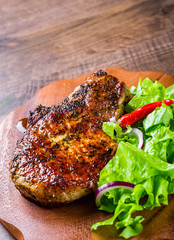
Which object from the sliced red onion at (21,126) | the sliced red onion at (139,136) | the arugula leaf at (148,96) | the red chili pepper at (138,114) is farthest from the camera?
the sliced red onion at (21,126)

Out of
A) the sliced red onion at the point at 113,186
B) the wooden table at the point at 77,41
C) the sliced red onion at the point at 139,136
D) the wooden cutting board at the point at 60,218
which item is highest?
the wooden table at the point at 77,41

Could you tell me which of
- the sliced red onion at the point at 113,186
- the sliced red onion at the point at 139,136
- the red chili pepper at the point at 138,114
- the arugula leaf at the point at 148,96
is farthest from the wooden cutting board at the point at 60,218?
the arugula leaf at the point at 148,96

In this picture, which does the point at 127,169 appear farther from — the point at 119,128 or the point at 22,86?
the point at 22,86

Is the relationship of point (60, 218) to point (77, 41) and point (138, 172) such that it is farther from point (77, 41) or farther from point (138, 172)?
point (77, 41)

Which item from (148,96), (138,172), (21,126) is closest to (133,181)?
(138,172)

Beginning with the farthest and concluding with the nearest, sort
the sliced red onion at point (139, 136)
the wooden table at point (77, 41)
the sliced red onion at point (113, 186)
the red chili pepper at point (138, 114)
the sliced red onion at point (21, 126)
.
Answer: the wooden table at point (77, 41), the sliced red onion at point (21, 126), the red chili pepper at point (138, 114), the sliced red onion at point (139, 136), the sliced red onion at point (113, 186)

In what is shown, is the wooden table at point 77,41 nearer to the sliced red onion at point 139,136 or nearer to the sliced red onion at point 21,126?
the sliced red onion at point 21,126

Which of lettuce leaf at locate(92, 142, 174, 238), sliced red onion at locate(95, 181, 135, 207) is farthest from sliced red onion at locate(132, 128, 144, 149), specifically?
sliced red onion at locate(95, 181, 135, 207)
